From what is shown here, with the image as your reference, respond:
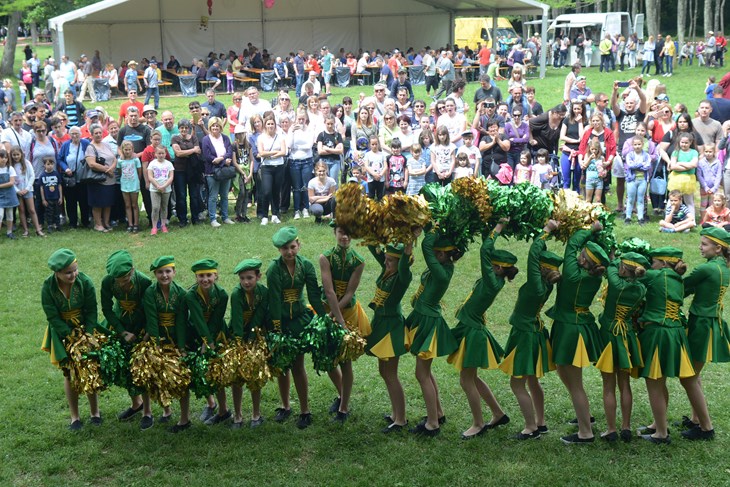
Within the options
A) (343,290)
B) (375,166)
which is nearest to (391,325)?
(343,290)

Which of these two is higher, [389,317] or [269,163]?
[269,163]

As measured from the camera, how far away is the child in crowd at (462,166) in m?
13.3

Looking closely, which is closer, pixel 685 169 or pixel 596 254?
pixel 596 254

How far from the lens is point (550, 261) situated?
656cm

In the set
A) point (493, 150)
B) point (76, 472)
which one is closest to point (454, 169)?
point (493, 150)

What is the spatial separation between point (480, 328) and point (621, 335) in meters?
1.09

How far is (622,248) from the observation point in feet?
22.2

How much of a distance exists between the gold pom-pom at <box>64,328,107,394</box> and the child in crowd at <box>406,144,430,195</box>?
7496 millimetres

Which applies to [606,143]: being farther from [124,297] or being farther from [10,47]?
[10,47]

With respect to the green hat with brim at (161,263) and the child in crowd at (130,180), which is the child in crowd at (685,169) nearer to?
the child in crowd at (130,180)

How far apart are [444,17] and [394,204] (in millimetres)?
29475

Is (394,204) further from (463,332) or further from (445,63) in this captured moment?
(445,63)

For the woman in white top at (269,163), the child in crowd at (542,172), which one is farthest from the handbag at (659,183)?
the woman in white top at (269,163)

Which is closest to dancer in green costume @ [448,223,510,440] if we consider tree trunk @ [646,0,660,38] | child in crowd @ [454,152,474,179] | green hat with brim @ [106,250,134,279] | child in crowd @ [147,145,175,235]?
green hat with brim @ [106,250,134,279]
